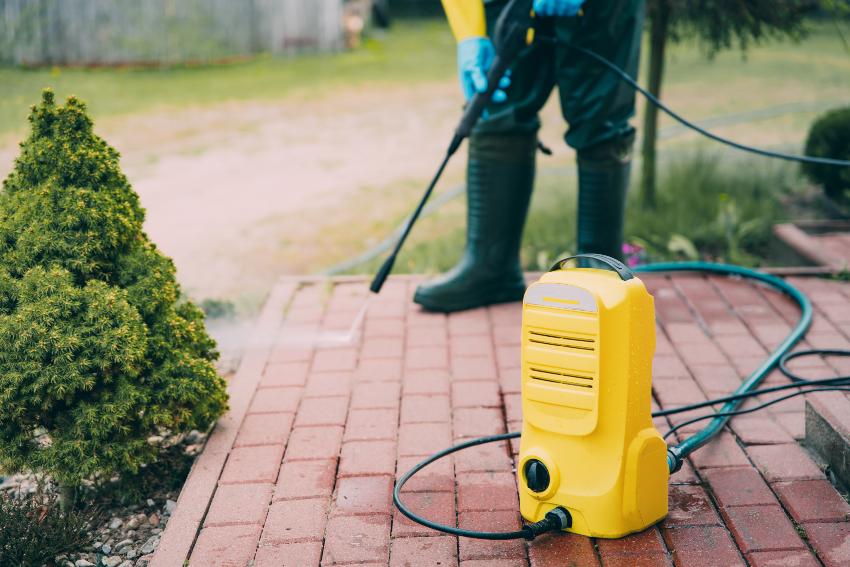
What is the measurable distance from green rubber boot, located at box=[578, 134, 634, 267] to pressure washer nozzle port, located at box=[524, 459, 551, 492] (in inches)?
55.3

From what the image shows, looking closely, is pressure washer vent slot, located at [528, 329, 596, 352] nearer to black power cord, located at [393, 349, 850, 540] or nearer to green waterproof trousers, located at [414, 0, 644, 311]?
black power cord, located at [393, 349, 850, 540]

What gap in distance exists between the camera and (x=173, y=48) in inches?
393

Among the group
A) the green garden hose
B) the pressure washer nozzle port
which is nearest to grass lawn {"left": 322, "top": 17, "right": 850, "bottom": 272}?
the green garden hose

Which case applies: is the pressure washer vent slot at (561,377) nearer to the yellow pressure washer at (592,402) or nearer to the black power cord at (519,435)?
the yellow pressure washer at (592,402)

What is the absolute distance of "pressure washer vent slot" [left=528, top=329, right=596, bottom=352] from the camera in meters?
1.93

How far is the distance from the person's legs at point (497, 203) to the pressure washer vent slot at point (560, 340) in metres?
1.50

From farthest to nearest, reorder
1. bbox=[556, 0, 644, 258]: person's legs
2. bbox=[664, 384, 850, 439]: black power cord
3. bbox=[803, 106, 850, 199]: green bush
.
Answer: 1. bbox=[803, 106, 850, 199]: green bush
2. bbox=[556, 0, 644, 258]: person's legs
3. bbox=[664, 384, 850, 439]: black power cord

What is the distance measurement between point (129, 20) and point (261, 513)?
888 centimetres

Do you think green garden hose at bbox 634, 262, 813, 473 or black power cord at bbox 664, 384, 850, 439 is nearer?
green garden hose at bbox 634, 262, 813, 473

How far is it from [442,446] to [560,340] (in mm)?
718

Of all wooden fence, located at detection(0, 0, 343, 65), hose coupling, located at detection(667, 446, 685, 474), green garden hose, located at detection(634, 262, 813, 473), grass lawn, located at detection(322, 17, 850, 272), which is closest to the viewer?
hose coupling, located at detection(667, 446, 685, 474)

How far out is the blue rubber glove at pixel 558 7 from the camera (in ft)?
9.82

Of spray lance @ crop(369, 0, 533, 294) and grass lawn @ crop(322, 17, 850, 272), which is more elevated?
spray lance @ crop(369, 0, 533, 294)

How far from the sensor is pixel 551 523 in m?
2.05
